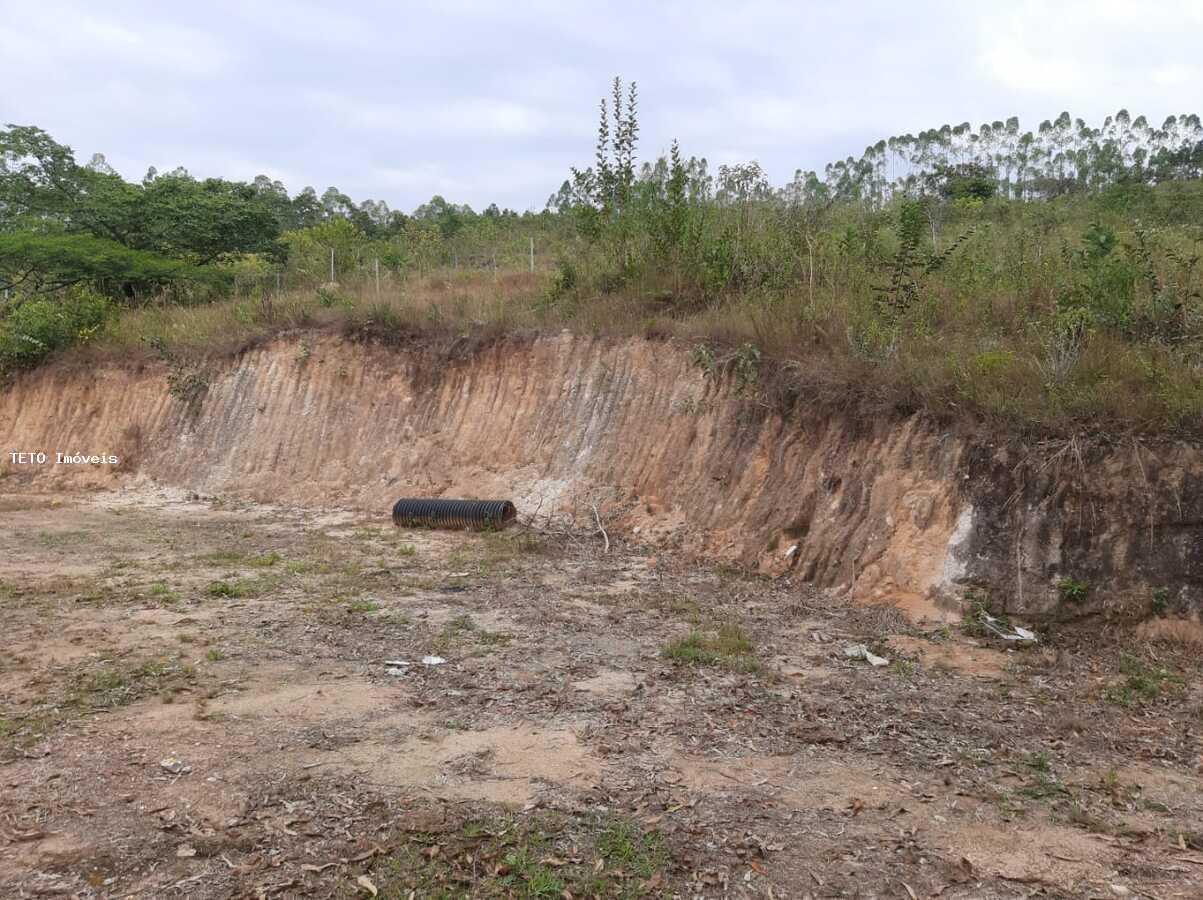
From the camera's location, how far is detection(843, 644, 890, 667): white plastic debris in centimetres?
721

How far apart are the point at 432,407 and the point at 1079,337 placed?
1000cm

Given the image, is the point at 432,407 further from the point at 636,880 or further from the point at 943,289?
the point at 636,880

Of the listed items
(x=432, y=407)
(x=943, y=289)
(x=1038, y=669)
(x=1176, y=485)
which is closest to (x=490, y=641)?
(x=1038, y=669)

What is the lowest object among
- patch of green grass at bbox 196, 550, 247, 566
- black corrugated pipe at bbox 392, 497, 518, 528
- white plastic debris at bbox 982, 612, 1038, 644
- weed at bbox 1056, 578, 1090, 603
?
patch of green grass at bbox 196, 550, 247, 566

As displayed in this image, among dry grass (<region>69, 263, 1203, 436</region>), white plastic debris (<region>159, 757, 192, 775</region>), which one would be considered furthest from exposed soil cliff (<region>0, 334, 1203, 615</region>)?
white plastic debris (<region>159, 757, 192, 775</region>)

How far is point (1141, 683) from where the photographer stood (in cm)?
655

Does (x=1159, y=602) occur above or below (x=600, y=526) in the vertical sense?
above

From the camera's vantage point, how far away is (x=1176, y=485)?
24.5 ft

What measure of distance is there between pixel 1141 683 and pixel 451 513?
864 cm

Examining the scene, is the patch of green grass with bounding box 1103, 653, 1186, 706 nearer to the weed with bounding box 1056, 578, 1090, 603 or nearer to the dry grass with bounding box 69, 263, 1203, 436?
the weed with bounding box 1056, 578, 1090, 603

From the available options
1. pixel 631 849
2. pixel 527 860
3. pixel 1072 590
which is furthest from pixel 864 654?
pixel 527 860

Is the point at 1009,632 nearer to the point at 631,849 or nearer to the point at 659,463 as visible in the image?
the point at 631,849

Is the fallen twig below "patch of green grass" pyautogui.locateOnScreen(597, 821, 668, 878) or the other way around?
below

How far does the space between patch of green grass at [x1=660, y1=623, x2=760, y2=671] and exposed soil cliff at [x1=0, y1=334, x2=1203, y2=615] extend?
189 centimetres
